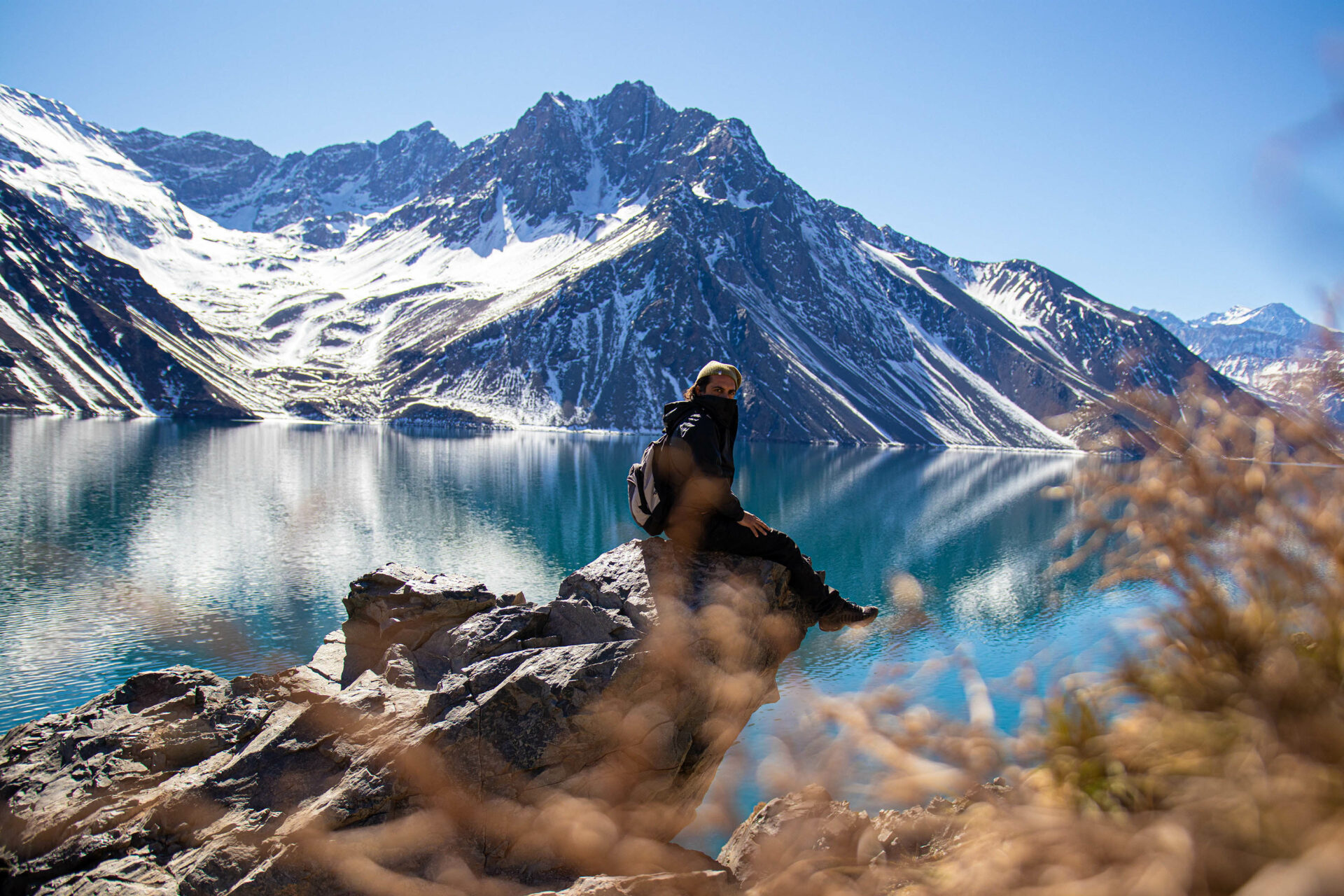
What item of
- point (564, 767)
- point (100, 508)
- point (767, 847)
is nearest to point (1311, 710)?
point (767, 847)

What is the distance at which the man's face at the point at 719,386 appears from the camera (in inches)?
260

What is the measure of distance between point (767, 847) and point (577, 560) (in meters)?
35.8

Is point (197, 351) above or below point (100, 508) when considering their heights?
above

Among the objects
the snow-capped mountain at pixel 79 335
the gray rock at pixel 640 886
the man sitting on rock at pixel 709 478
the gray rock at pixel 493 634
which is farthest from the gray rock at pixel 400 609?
the snow-capped mountain at pixel 79 335

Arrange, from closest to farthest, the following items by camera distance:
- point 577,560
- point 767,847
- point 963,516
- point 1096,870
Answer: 1. point 1096,870
2. point 767,847
3. point 577,560
4. point 963,516

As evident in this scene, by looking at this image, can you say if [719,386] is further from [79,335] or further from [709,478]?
[79,335]

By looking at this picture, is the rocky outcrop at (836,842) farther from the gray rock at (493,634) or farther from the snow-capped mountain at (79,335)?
the snow-capped mountain at (79,335)

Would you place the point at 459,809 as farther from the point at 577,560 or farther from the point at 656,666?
the point at 577,560

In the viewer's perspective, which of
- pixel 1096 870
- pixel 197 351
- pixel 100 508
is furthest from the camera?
pixel 197 351

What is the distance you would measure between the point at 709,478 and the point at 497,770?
2.97m

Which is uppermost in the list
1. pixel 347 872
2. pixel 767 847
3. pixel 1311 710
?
pixel 1311 710

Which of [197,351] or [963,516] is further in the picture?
[197,351]

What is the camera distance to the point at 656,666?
652cm

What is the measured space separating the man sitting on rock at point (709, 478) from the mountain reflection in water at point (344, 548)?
1347 millimetres
